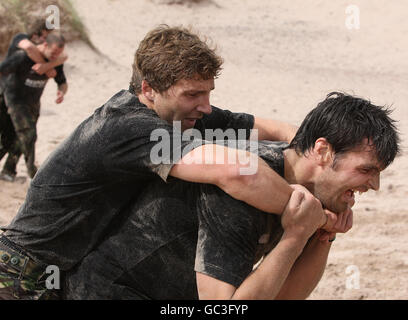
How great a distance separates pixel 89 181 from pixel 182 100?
Answer: 21.2 inches

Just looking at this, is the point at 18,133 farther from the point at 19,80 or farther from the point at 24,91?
the point at 19,80

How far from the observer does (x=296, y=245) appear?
2775mm

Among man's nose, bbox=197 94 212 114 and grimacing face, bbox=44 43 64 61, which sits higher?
man's nose, bbox=197 94 212 114

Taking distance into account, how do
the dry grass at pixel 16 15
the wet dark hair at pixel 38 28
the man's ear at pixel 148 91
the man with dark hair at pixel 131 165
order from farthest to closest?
1. the dry grass at pixel 16 15
2. the wet dark hair at pixel 38 28
3. the man's ear at pixel 148 91
4. the man with dark hair at pixel 131 165

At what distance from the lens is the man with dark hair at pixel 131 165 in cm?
268

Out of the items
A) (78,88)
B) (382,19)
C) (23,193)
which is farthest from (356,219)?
(382,19)

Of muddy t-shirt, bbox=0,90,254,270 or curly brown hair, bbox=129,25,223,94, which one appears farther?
curly brown hair, bbox=129,25,223,94

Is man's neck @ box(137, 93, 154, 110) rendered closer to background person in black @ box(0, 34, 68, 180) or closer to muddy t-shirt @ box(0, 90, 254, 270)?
muddy t-shirt @ box(0, 90, 254, 270)

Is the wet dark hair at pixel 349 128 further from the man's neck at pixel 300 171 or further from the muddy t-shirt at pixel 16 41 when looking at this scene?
the muddy t-shirt at pixel 16 41

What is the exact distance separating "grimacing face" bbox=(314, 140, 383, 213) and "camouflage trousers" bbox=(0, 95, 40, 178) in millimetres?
4983

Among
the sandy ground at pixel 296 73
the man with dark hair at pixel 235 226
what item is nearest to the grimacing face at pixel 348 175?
the man with dark hair at pixel 235 226

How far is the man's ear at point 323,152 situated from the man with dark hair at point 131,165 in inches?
8.1

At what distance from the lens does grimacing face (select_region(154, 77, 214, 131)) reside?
3.15 meters


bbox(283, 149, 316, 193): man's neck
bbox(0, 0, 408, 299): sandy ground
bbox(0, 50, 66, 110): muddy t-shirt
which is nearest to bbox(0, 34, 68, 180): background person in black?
bbox(0, 50, 66, 110): muddy t-shirt
